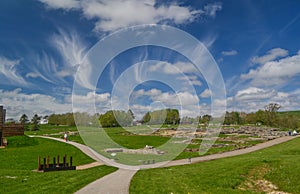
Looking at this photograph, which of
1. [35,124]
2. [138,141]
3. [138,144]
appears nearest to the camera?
[138,144]

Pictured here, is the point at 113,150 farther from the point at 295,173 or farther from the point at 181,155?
the point at 295,173

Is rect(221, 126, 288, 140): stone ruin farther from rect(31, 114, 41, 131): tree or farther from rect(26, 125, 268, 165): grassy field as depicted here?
rect(31, 114, 41, 131): tree

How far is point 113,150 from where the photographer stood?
41312 mm

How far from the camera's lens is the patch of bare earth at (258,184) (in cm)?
1903

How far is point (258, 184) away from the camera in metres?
20.3

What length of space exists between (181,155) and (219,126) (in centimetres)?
5310

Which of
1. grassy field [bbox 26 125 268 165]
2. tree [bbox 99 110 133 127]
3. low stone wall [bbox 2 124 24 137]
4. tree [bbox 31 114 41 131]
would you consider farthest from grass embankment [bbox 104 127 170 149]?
tree [bbox 31 114 41 131]

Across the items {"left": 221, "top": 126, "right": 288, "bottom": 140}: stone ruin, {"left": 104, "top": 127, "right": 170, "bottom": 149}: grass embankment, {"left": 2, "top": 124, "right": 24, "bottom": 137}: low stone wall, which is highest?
{"left": 2, "top": 124, "right": 24, "bottom": 137}: low stone wall

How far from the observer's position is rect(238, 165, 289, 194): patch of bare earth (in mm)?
19031

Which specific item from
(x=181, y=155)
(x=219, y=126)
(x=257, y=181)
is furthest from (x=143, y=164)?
(x=219, y=126)

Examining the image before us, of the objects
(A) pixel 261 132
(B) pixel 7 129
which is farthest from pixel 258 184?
(A) pixel 261 132

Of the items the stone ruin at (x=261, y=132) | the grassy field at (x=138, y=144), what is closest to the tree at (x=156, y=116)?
the grassy field at (x=138, y=144)

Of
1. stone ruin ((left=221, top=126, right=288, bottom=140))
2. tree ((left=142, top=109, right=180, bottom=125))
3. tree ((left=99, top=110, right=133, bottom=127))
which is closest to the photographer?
tree ((left=99, top=110, right=133, bottom=127))

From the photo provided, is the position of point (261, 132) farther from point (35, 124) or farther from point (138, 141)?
point (35, 124)
